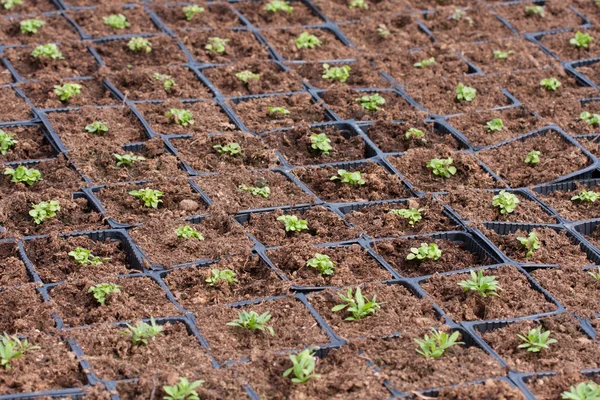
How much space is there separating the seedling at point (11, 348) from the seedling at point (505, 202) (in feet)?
8.10

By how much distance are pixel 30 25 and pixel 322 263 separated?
10.7 ft

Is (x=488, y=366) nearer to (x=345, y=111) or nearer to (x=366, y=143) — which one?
(x=366, y=143)

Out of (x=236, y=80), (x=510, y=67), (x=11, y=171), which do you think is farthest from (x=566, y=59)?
(x=11, y=171)

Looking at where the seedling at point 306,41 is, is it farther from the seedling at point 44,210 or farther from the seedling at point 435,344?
the seedling at point 435,344

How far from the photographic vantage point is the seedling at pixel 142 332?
4.01 metres

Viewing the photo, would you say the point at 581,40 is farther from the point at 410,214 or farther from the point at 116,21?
the point at 116,21

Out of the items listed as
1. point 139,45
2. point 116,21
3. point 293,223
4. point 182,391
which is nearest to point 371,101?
point 293,223

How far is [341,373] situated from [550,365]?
888 mm

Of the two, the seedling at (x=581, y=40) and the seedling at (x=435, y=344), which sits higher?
the seedling at (x=581, y=40)

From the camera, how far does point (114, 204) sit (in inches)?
198

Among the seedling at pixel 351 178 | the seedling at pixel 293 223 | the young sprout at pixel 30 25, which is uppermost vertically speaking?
the young sprout at pixel 30 25

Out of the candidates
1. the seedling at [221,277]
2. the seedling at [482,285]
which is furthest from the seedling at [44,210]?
the seedling at [482,285]

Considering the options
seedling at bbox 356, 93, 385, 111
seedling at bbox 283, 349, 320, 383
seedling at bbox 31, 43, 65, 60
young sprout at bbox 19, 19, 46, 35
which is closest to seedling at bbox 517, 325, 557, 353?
seedling at bbox 283, 349, 320, 383

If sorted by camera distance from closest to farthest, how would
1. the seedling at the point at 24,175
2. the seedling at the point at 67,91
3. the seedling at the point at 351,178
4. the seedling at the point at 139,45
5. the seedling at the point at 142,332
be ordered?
the seedling at the point at 142,332 → the seedling at the point at 24,175 → the seedling at the point at 351,178 → the seedling at the point at 67,91 → the seedling at the point at 139,45
